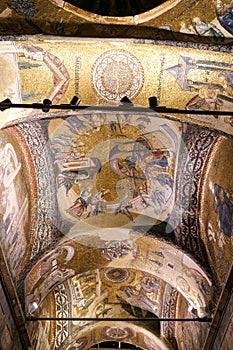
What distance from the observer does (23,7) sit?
665 centimetres

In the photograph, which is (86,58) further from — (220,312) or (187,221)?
(220,312)

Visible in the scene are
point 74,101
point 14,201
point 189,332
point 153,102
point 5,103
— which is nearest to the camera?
point 5,103

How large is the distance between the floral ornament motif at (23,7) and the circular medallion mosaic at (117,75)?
1.51 meters

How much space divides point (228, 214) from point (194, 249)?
1.96 meters

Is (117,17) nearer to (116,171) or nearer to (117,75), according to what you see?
(117,75)

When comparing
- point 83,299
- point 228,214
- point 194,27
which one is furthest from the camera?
point 83,299

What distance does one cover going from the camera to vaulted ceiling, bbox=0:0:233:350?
696 centimetres

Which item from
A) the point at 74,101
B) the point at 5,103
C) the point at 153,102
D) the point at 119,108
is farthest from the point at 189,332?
the point at 5,103

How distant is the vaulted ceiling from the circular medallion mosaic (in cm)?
2

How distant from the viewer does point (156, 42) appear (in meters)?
7.07

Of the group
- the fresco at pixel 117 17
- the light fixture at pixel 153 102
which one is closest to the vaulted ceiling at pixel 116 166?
the fresco at pixel 117 17

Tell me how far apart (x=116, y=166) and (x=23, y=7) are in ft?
17.1

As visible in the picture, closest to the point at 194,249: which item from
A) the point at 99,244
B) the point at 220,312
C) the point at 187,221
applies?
the point at 187,221

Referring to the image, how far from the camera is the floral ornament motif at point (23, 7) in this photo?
261 inches
